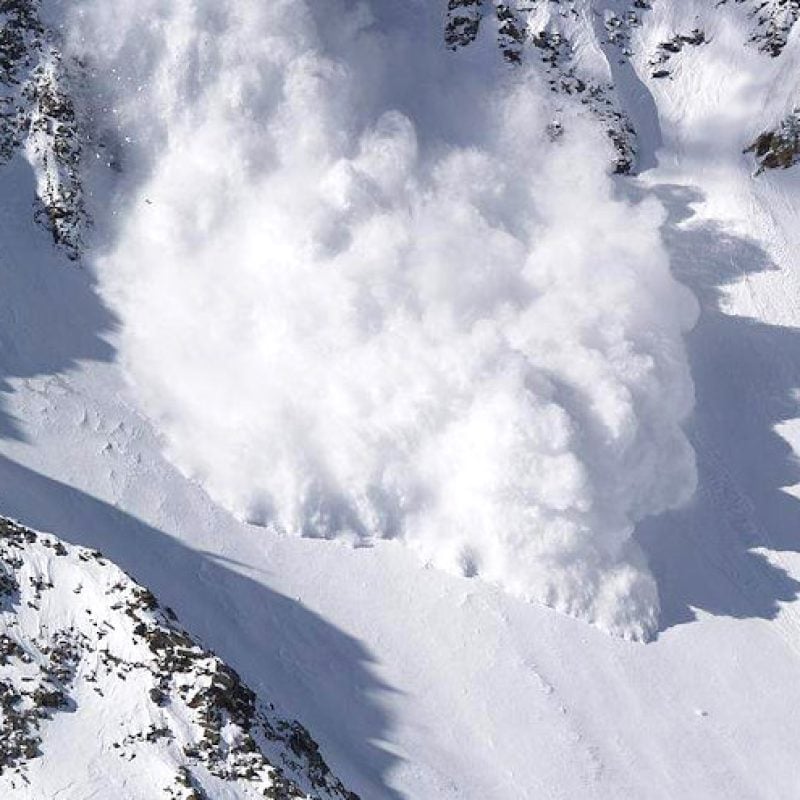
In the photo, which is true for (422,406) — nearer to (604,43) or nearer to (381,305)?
(381,305)

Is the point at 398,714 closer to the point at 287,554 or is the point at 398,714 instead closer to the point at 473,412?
the point at 287,554

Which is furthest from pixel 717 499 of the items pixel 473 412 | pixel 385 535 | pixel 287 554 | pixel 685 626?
pixel 287 554

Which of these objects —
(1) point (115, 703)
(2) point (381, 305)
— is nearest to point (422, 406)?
(2) point (381, 305)

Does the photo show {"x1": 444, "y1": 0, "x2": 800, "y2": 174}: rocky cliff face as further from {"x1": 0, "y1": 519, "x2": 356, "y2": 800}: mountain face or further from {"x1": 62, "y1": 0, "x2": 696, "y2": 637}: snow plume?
{"x1": 0, "y1": 519, "x2": 356, "y2": 800}: mountain face

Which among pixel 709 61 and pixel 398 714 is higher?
pixel 709 61

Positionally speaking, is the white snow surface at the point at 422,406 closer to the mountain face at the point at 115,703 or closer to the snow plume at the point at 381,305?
the snow plume at the point at 381,305

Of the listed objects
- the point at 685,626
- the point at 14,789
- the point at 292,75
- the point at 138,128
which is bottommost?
the point at 14,789
